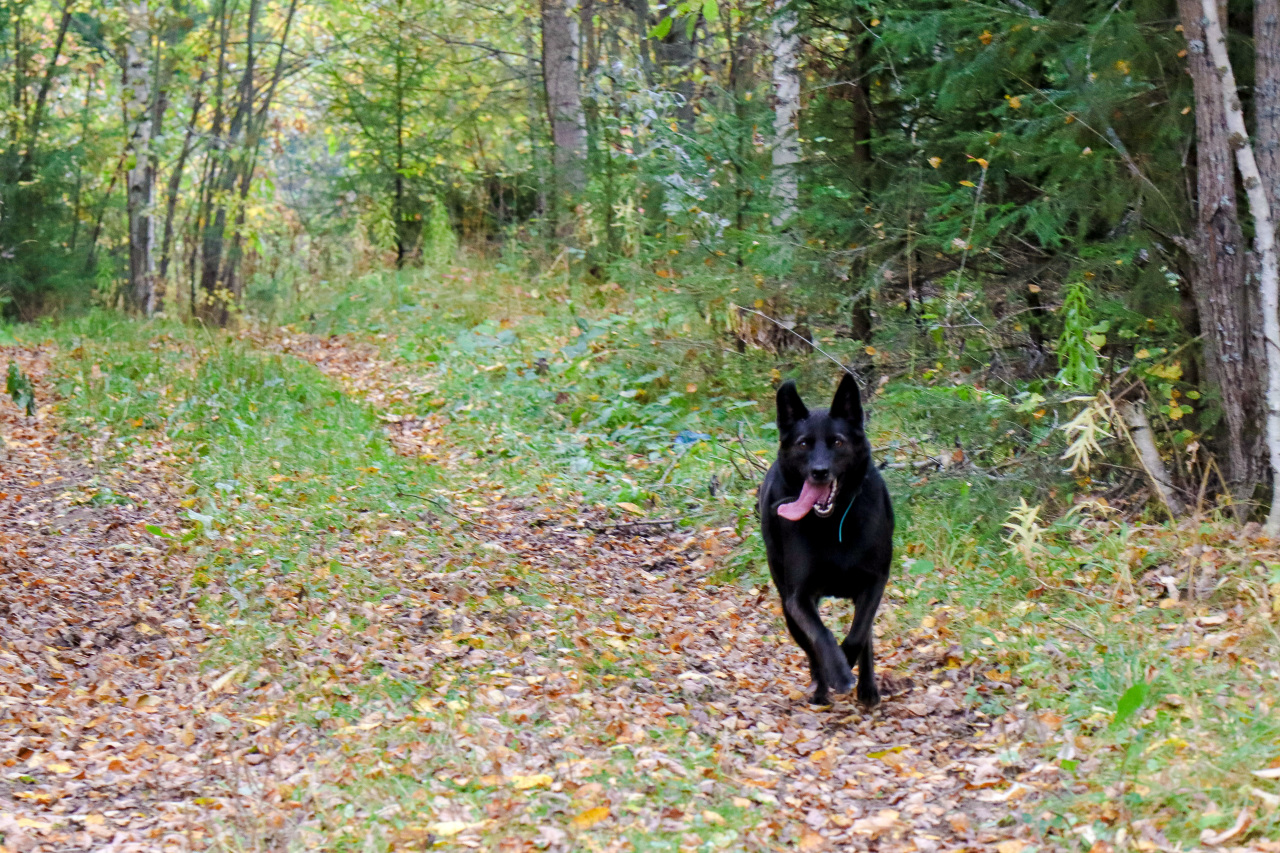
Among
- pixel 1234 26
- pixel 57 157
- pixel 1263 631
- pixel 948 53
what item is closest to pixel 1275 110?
pixel 1234 26

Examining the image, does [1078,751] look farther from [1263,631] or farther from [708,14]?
[708,14]

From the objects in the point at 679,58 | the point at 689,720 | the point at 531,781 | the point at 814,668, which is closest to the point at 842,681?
the point at 814,668

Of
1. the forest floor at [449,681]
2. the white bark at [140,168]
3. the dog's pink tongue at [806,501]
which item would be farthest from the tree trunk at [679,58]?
the dog's pink tongue at [806,501]

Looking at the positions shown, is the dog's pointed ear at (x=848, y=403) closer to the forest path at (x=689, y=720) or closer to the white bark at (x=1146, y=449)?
the forest path at (x=689, y=720)

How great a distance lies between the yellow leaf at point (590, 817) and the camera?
3840 millimetres

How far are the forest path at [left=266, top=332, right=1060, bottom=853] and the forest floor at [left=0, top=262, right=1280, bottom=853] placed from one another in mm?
17

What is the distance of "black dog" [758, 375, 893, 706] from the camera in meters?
5.14

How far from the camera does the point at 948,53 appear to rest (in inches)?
291

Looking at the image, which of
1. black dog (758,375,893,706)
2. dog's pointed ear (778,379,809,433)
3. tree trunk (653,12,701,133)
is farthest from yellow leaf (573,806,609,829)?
tree trunk (653,12,701,133)

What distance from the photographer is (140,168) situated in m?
16.4

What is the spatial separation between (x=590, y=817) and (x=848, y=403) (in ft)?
7.62

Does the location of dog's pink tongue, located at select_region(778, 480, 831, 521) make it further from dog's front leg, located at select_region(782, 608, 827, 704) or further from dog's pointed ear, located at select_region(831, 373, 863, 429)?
dog's front leg, located at select_region(782, 608, 827, 704)

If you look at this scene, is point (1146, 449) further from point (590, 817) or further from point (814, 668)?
point (590, 817)

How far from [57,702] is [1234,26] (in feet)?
22.8
